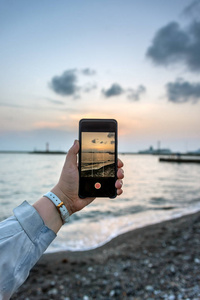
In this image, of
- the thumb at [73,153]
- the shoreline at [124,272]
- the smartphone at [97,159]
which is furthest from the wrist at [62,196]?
the shoreline at [124,272]

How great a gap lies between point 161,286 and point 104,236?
14.3ft

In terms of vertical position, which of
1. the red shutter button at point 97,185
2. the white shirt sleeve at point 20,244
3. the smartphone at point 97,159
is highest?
the smartphone at point 97,159

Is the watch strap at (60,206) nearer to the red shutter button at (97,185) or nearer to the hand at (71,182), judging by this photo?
the hand at (71,182)

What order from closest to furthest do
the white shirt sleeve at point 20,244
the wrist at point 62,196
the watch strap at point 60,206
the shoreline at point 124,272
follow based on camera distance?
1. the white shirt sleeve at point 20,244
2. the watch strap at point 60,206
3. the wrist at point 62,196
4. the shoreline at point 124,272

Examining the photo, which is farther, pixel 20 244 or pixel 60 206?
pixel 60 206

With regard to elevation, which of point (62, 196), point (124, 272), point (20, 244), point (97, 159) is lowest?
point (124, 272)

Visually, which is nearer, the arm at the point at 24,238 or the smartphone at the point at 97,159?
the arm at the point at 24,238

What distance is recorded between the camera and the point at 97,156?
1982mm

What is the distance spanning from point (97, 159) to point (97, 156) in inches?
1.0

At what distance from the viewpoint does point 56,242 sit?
824cm

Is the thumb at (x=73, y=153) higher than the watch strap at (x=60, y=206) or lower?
higher

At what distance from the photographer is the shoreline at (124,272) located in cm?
454

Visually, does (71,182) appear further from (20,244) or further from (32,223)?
(20,244)

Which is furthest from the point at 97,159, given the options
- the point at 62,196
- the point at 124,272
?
the point at 124,272
